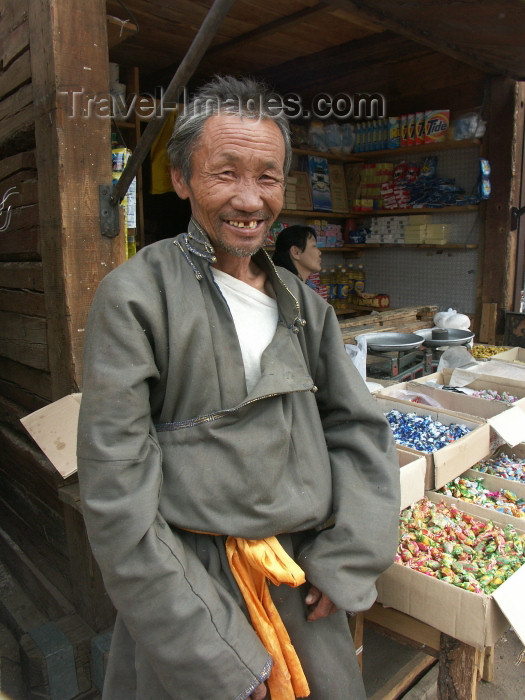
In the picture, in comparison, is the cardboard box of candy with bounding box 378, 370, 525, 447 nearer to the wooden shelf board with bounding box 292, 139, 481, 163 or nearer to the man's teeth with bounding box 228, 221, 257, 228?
A: the man's teeth with bounding box 228, 221, 257, 228

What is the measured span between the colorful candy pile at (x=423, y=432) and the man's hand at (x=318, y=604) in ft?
2.79

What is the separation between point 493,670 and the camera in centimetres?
242

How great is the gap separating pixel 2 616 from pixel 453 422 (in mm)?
2601

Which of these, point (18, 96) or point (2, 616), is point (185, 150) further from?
point (2, 616)

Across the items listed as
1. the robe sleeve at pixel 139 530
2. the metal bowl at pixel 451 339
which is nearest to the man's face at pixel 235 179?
the robe sleeve at pixel 139 530

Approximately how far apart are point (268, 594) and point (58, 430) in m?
0.97

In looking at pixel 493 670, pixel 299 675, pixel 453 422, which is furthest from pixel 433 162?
pixel 299 675

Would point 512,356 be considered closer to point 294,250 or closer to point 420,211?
point 294,250

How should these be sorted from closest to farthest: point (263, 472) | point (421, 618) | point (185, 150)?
point (263, 472), point (185, 150), point (421, 618)

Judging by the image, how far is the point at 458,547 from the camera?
5.45 feet

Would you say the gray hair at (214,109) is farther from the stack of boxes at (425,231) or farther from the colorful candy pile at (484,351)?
the stack of boxes at (425,231)

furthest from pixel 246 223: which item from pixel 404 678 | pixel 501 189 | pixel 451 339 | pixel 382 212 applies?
pixel 382 212

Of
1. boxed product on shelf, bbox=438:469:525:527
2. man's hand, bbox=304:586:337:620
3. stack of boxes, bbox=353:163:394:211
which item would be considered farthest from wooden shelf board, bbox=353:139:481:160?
man's hand, bbox=304:586:337:620

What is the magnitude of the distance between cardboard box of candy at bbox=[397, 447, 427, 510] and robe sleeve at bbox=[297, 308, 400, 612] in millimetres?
456
